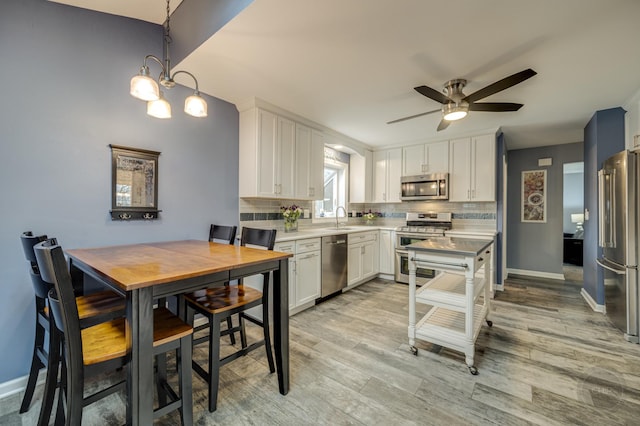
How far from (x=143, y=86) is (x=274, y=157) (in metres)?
1.70

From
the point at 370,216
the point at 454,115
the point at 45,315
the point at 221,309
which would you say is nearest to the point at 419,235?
the point at 370,216

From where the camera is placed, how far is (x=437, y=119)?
3480 millimetres

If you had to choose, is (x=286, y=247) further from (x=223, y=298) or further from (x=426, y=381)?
(x=426, y=381)

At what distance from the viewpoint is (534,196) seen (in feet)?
16.3

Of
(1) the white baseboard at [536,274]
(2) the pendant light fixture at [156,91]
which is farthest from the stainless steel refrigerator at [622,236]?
(2) the pendant light fixture at [156,91]

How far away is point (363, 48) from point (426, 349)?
2.55 meters

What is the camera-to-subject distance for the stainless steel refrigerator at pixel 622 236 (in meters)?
2.42

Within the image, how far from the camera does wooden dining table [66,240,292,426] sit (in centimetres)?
113

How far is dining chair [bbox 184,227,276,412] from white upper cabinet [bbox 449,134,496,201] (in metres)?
3.43

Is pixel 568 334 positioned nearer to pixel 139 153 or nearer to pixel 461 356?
pixel 461 356

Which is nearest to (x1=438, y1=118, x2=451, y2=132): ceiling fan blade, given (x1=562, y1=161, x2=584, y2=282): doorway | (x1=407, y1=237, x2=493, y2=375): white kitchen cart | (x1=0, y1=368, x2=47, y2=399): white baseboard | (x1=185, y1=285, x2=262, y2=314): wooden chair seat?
(x1=407, y1=237, x2=493, y2=375): white kitchen cart

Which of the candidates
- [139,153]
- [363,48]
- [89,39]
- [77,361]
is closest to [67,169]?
[139,153]

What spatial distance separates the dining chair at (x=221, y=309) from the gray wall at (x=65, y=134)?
0.95 m

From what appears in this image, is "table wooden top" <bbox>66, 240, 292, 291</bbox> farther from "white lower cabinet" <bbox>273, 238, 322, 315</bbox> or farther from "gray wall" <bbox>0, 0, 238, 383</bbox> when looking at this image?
"white lower cabinet" <bbox>273, 238, 322, 315</bbox>
